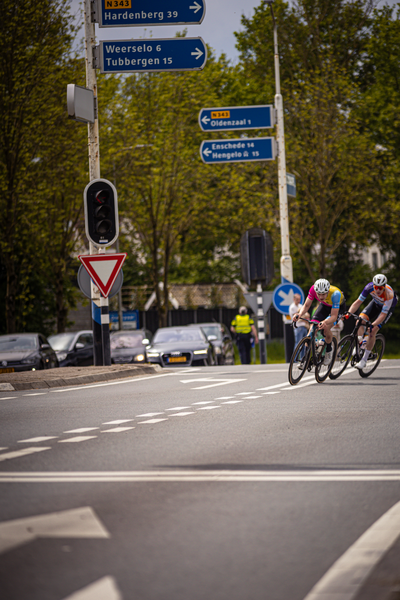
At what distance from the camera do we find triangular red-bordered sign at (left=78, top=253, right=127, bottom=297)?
58.6ft

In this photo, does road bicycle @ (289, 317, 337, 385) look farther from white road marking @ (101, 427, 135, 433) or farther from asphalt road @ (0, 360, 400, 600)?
white road marking @ (101, 427, 135, 433)

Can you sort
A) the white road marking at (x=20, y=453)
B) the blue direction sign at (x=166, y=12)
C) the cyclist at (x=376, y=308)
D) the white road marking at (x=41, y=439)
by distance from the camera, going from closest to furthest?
the white road marking at (x=20, y=453) < the white road marking at (x=41, y=439) < the cyclist at (x=376, y=308) < the blue direction sign at (x=166, y=12)

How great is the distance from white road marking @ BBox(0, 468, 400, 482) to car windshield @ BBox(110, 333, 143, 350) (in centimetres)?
2101

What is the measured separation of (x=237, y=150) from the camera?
23.7 meters

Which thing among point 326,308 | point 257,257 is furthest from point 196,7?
point 257,257

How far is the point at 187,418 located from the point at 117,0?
1129 centimetres

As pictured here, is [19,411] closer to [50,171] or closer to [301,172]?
[50,171]

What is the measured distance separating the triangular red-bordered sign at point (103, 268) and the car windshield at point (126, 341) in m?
9.77

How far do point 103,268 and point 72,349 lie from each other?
1054 centimetres

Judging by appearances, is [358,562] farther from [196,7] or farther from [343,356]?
[196,7]

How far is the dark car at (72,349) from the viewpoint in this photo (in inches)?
1097

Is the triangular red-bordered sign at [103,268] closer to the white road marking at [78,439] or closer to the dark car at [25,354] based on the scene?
the dark car at [25,354]

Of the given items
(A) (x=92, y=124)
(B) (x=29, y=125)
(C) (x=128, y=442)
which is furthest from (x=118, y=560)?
(B) (x=29, y=125)

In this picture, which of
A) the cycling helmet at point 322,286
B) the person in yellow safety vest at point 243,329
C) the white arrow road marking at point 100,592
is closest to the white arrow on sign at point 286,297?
the person in yellow safety vest at point 243,329
